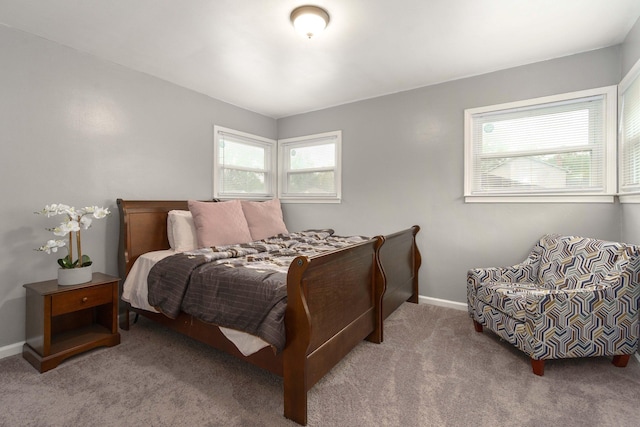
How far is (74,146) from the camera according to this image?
8.27ft

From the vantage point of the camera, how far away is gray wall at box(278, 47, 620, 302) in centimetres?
264

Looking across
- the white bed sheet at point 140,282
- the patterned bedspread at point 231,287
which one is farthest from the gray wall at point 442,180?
the white bed sheet at point 140,282

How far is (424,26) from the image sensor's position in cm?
221

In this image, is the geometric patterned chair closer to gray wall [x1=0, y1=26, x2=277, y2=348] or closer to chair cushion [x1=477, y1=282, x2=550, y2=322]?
chair cushion [x1=477, y1=282, x2=550, y2=322]

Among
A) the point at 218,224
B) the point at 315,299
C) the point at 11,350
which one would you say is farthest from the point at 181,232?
the point at 315,299

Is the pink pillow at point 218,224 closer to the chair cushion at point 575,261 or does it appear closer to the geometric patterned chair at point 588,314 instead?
the geometric patterned chair at point 588,314

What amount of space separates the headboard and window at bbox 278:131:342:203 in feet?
5.92

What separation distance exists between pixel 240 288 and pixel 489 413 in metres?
1.50

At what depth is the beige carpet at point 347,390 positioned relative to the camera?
1556mm

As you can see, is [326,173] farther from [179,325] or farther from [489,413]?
[489,413]

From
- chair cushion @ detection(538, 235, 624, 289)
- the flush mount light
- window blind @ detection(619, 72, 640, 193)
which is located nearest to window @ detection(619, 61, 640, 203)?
window blind @ detection(619, 72, 640, 193)

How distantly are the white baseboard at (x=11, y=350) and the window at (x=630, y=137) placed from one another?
459 cm

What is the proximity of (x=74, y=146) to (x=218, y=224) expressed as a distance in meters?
1.32

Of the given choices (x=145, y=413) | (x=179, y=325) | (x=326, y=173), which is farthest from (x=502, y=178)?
(x=145, y=413)
